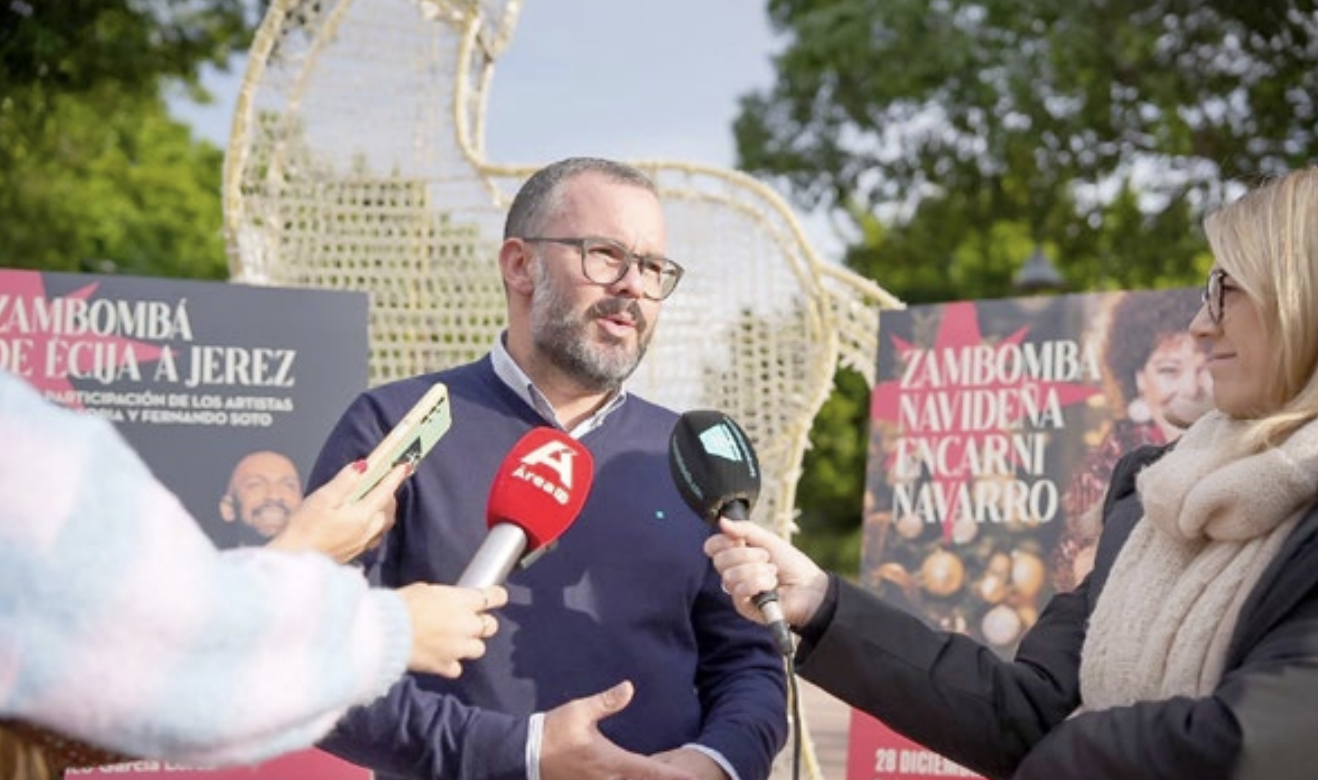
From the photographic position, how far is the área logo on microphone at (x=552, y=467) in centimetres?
269

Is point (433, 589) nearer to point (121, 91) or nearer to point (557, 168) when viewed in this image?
point (557, 168)

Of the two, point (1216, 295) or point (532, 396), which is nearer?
point (1216, 295)

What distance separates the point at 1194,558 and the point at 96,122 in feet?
51.7

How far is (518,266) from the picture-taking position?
11.0 feet

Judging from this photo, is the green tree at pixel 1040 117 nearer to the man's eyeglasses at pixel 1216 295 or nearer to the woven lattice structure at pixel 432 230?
the woven lattice structure at pixel 432 230

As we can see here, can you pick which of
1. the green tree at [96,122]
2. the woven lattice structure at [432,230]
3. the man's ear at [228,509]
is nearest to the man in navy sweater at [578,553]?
the man's ear at [228,509]

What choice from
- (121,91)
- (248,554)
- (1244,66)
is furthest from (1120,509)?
(1244,66)

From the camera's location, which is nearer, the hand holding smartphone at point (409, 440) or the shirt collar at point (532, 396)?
the hand holding smartphone at point (409, 440)

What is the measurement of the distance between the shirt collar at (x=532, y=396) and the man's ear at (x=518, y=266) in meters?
0.13

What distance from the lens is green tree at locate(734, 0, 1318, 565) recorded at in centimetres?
1551

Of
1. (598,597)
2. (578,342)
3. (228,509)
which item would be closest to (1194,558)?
(598,597)

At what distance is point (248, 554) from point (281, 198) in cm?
423

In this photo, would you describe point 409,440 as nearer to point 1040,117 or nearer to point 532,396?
point 532,396

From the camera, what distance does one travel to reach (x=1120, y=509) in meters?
2.70
